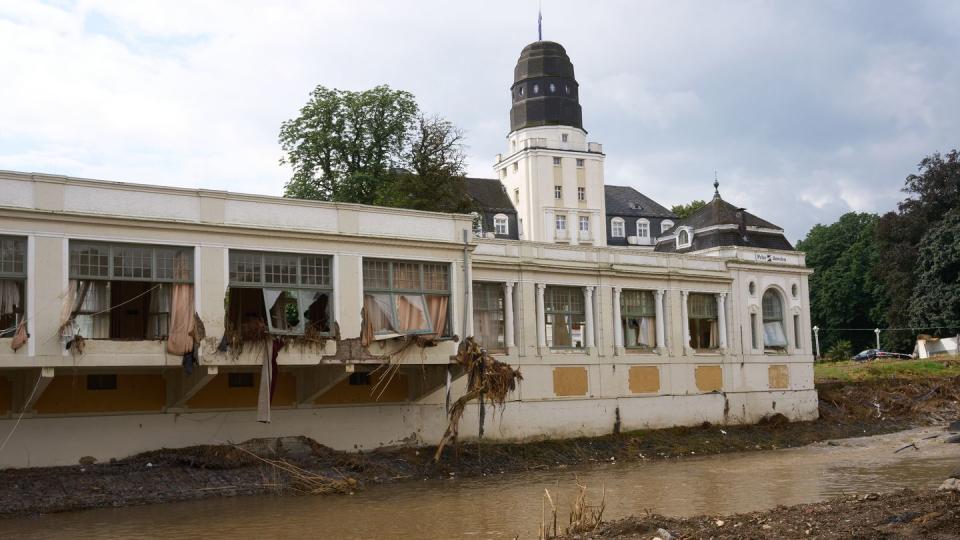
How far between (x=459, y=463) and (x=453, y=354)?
10.0ft

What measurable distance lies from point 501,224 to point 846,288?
25590mm

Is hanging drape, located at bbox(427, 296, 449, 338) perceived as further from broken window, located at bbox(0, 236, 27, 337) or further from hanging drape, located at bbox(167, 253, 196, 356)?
broken window, located at bbox(0, 236, 27, 337)

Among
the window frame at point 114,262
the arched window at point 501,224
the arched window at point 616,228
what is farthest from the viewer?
the arched window at point 616,228

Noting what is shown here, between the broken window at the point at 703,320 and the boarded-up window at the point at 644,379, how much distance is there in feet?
9.27

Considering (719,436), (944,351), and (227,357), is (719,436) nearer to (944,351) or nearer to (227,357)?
(227,357)

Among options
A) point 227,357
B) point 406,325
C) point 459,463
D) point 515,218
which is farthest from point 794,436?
point 515,218

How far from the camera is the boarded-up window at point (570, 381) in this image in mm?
33688

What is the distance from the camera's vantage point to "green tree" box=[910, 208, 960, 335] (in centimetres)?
5856

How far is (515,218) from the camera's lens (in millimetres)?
78312

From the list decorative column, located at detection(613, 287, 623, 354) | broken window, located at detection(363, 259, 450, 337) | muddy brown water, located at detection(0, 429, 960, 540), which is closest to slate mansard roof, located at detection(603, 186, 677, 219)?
decorative column, located at detection(613, 287, 623, 354)

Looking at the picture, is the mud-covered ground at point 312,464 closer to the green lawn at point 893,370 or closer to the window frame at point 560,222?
the green lawn at point 893,370

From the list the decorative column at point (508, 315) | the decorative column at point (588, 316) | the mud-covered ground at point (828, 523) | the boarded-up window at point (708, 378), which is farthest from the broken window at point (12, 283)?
the boarded-up window at point (708, 378)

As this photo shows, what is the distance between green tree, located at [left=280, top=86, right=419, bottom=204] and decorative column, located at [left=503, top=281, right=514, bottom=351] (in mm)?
14160

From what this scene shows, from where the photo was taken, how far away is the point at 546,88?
79000 mm
